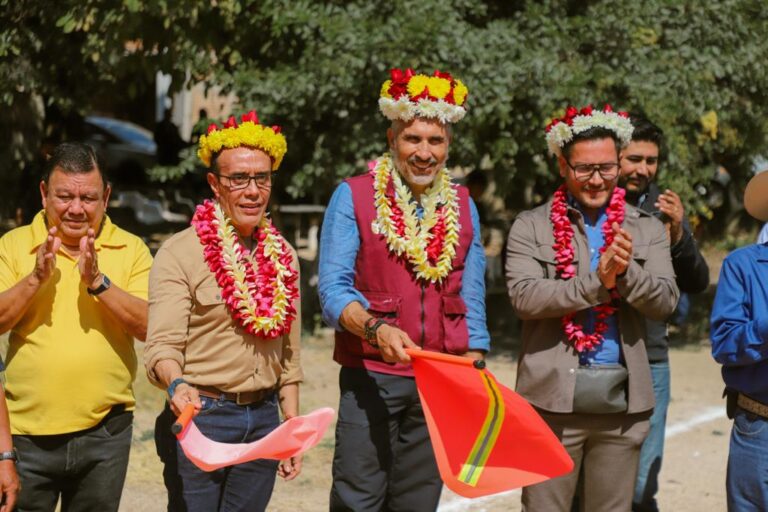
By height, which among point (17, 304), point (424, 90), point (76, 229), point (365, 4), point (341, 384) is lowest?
point (341, 384)

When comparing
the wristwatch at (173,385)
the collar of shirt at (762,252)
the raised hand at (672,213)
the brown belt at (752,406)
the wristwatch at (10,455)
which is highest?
the raised hand at (672,213)

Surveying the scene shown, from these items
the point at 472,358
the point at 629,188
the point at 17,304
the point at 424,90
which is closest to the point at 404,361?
the point at 472,358

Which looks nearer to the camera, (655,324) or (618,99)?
(655,324)

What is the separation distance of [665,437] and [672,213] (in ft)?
13.3

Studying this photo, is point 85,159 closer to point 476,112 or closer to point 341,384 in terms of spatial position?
point 341,384

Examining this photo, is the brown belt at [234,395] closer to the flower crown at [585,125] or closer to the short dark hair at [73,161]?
the short dark hair at [73,161]

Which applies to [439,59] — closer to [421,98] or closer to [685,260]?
[685,260]

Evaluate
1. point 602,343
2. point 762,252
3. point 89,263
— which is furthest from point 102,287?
point 762,252

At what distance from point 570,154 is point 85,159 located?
197 cm

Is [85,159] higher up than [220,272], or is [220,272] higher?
[85,159]

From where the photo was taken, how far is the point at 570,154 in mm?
4574

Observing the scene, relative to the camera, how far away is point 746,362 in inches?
168

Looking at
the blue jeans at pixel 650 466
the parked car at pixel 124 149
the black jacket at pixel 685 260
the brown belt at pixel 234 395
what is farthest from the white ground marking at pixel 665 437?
the parked car at pixel 124 149

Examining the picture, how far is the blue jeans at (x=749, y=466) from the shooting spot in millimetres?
4293
